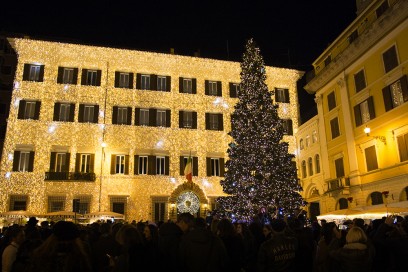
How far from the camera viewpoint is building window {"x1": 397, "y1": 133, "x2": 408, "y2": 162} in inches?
815

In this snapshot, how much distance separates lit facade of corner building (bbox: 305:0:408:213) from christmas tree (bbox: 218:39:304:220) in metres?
4.07

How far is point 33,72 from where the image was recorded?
27.5m

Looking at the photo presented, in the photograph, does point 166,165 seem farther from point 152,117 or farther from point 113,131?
point 113,131

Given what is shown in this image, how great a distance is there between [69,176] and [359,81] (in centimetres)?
2069

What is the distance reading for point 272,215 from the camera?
2002 cm

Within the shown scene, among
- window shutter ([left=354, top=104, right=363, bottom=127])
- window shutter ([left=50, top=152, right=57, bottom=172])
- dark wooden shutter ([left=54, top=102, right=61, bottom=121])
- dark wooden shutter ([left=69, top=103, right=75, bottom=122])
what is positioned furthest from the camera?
dark wooden shutter ([left=69, top=103, right=75, bottom=122])

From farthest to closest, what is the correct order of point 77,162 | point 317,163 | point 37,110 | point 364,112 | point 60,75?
point 317,163, point 60,75, point 37,110, point 77,162, point 364,112

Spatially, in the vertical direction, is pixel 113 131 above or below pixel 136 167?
above

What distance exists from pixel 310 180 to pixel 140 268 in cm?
2944

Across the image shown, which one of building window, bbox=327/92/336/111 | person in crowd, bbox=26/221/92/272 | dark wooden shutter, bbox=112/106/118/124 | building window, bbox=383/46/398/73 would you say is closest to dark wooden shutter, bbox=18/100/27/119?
dark wooden shutter, bbox=112/106/118/124

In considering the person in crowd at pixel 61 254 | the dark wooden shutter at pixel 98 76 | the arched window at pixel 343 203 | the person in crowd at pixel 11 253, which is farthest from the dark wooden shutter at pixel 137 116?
the person in crowd at pixel 61 254

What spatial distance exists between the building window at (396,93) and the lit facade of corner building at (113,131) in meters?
11.9

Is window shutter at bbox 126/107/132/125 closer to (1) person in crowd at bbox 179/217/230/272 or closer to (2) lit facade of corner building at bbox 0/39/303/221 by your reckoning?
(2) lit facade of corner building at bbox 0/39/303/221

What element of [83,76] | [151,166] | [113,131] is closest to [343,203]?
[151,166]
